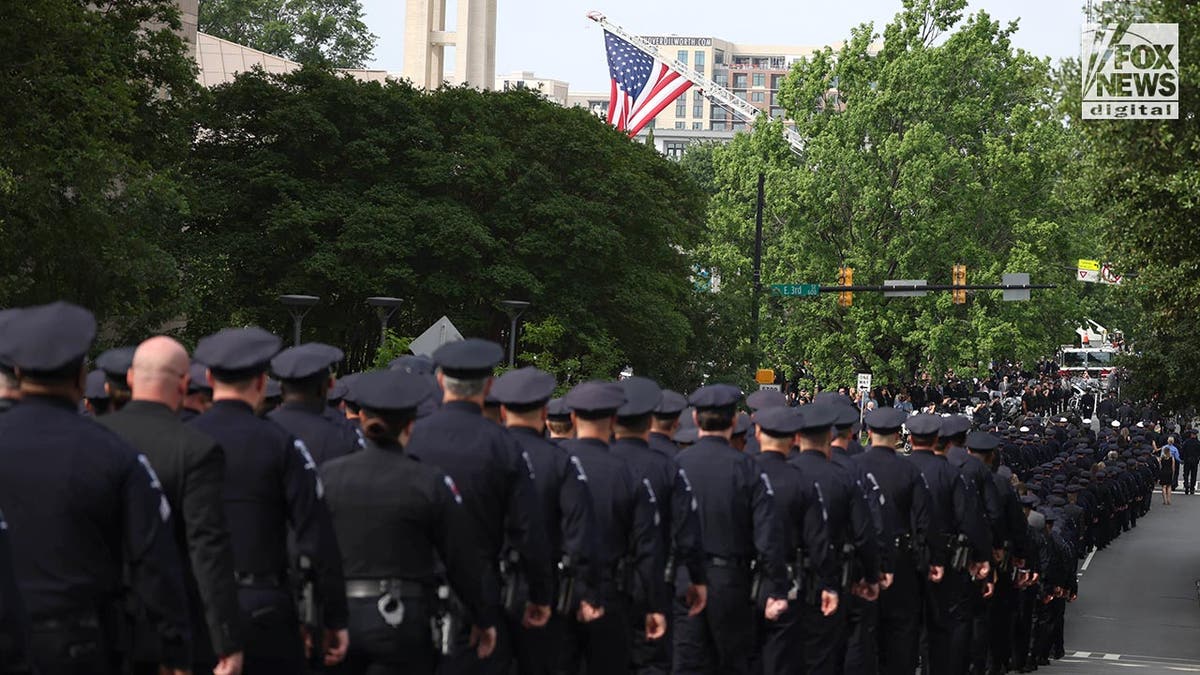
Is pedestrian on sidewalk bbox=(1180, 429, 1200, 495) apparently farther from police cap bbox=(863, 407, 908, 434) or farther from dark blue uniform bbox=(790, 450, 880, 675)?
dark blue uniform bbox=(790, 450, 880, 675)

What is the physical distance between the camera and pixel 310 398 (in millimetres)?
8703

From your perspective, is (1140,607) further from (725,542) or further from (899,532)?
(725,542)

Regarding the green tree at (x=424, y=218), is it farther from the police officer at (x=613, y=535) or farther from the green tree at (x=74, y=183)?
the police officer at (x=613, y=535)

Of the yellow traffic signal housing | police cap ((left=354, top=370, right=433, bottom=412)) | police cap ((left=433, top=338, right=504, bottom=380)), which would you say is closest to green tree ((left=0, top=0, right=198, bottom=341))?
police cap ((left=433, top=338, right=504, bottom=380))

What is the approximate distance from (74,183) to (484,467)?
2323cm

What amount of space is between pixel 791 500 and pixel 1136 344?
89.2 ft

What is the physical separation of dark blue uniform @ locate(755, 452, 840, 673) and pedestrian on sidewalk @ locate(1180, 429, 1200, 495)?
49.2m

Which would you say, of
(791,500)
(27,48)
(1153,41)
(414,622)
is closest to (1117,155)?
(1153,41)

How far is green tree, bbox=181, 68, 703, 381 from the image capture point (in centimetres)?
4762

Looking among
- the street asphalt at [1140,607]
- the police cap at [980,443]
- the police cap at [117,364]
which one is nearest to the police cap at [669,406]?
the police cap at [117,364]

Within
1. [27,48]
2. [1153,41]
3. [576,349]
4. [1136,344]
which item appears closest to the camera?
[1153,41]

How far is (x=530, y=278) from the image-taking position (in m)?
49.5

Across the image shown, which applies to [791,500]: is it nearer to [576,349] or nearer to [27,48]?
[27,48]

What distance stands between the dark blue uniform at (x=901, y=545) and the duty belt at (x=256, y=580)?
24.0 ft
